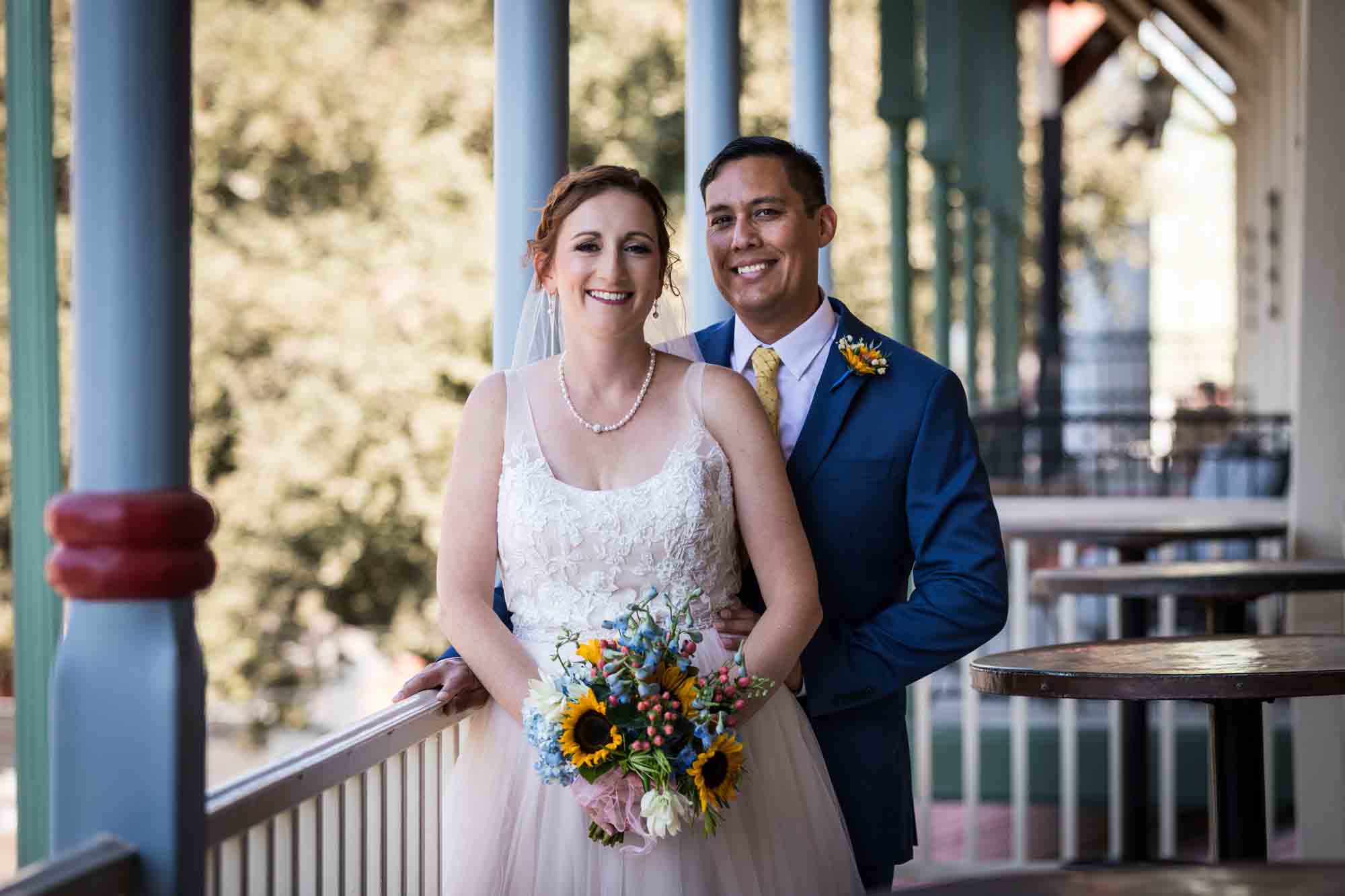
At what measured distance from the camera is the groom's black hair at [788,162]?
2.57 metres

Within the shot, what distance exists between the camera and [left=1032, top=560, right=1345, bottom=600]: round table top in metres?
3.76

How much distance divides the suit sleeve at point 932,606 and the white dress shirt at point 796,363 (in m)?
0.21

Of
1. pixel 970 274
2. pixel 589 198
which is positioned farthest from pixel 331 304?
pixel 589 198

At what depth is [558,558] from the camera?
223cm

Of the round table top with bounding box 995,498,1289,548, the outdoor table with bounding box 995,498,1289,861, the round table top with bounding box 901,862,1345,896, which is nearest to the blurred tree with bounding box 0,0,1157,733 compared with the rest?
the round table top with bounding box 995,498,1289,548

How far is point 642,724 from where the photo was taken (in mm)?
1967

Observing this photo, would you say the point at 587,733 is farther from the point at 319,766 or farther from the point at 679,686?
the point at 319,766

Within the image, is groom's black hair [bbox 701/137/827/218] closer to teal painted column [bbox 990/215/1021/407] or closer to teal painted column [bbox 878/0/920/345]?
teal painted column [bbox 878/0/920/345]

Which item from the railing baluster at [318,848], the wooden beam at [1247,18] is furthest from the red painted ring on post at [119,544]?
the wooden beam at [1247,18]

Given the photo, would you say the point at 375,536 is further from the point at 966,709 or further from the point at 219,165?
the point at 966,709

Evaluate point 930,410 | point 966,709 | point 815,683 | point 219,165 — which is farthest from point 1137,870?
point 219,165

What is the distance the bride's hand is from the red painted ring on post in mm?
772

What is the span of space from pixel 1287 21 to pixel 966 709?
5884mm

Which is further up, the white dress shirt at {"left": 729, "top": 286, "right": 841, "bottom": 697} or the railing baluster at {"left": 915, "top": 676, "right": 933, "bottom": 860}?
the white dress shirt at {"left": 729, "top": 286, "right": 841, "bottom": 697}
